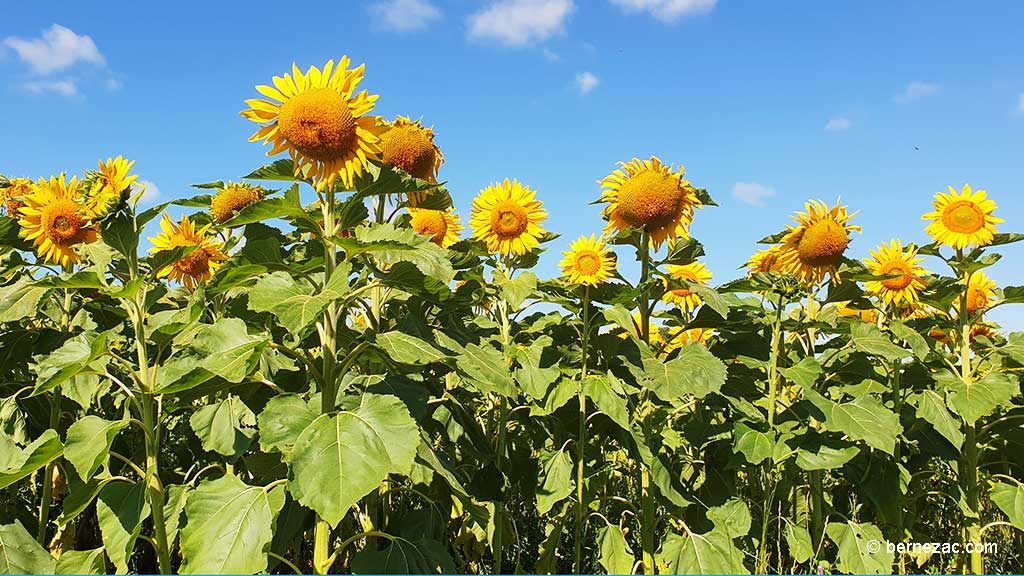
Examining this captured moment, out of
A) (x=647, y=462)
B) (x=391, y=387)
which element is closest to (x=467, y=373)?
(x=391, y=387)

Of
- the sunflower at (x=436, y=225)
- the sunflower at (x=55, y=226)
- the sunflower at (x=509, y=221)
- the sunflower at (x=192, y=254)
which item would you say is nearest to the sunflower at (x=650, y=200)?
the sunflower at (x=509, y=221)

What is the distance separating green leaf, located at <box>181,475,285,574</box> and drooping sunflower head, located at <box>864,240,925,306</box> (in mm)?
3918

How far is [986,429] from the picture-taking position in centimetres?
484

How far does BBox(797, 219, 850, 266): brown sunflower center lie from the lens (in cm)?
478

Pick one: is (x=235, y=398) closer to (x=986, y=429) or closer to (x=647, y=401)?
(x=647, y=401)

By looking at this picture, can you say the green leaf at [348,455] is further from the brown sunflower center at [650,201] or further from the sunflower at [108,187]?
the brown sunflower center at [650,201]

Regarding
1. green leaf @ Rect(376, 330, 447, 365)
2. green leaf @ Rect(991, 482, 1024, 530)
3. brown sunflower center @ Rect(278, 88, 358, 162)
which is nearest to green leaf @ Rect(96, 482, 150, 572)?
green leaf @ Rect(376, 330, 447, 365)

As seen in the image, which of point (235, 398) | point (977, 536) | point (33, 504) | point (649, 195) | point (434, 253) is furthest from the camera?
point (33, 504)

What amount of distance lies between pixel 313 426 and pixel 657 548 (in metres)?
3.25

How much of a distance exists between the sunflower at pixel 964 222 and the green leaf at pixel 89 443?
15.8 ft

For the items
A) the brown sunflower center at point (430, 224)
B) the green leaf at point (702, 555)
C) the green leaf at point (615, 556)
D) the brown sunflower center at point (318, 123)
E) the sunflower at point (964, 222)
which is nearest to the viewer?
the brown sunflower center at point (318, 123)

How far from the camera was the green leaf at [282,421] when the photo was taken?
9.22 feet

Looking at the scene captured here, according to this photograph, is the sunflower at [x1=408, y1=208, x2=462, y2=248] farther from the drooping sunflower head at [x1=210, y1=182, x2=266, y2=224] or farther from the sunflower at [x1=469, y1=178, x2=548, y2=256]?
the drooping sunflower head at [x1=210, y1=182, x2=266, y2=224]

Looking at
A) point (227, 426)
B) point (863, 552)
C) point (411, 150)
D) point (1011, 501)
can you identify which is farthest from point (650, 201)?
point (1011, 501)
